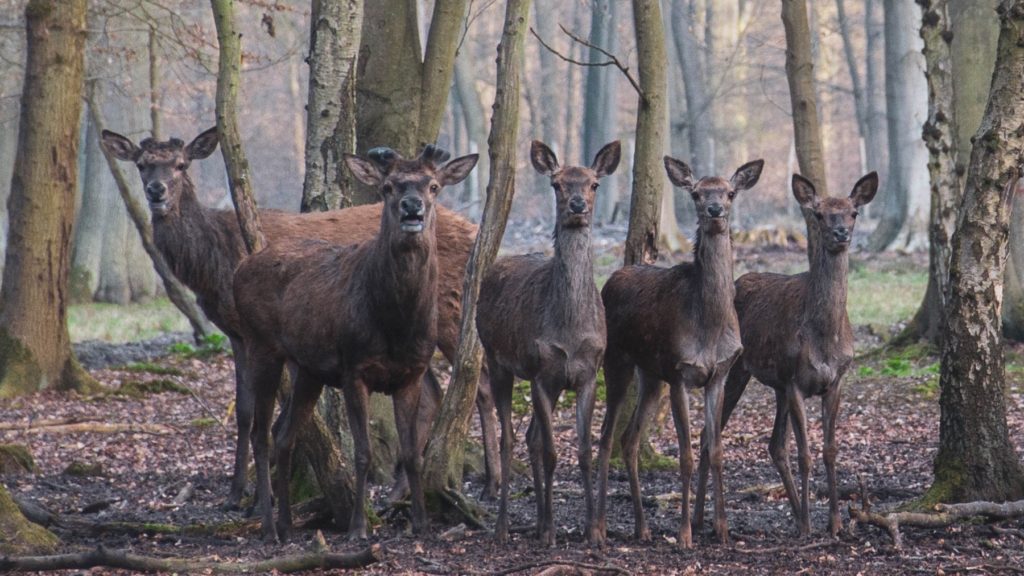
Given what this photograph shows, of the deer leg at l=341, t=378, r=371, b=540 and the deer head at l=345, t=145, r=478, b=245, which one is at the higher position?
the deer head at l=345, t=145, r=478, b=245

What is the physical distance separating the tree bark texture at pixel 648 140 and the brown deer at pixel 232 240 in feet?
4.35

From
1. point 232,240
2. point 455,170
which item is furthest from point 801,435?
point 232,240

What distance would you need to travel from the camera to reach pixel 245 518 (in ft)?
31.0

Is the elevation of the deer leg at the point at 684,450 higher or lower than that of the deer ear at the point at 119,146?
lower

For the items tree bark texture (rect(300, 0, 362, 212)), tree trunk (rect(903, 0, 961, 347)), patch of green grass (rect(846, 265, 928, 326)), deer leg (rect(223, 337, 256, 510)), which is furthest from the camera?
patch of green grass (rect(846, 265, 928, 326))

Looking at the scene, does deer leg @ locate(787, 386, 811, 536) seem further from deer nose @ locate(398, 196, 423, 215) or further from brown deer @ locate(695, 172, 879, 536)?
deer nose @ locate(398, 196, 423, 215)

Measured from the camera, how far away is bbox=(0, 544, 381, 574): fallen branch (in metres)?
6.71

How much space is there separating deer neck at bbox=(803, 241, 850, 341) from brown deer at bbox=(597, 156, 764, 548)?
1.94ft

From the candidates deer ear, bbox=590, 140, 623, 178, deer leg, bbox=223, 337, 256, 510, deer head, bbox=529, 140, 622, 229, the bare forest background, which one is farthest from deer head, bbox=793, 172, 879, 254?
deer leg, bbox=223, 337, 256, 510

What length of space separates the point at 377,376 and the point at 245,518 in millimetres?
1739

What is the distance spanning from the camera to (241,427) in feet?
34.4

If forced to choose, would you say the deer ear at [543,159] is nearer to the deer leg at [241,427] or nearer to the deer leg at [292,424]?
the deer leg at [292,424]

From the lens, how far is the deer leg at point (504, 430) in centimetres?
819

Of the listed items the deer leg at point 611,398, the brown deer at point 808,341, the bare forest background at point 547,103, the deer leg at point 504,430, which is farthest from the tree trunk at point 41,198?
the brown deer at point 808,341
